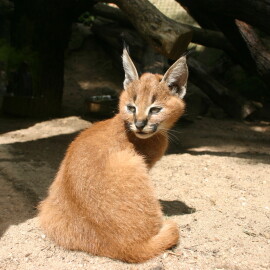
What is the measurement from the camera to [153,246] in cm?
372

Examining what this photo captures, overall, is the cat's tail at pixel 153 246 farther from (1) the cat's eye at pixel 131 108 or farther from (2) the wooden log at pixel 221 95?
(2) the wooden log at pixel 221 95

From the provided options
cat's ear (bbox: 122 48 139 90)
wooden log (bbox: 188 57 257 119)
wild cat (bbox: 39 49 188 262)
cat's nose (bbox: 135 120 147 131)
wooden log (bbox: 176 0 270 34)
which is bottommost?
wooden log (bbox: 188 57 257 119)

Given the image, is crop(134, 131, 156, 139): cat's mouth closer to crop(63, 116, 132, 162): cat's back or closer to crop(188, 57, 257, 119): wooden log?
crop(63, 116, 132, 162): cat's back

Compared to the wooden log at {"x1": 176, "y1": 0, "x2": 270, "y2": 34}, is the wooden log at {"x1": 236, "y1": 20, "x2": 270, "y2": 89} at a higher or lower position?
lower

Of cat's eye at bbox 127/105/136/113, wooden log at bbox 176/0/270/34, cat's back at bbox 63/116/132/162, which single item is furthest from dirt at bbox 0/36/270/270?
wooden log at bbox 176/0/270/34

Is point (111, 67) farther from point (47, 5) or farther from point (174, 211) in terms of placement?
point (174, 211)

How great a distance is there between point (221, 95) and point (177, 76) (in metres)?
5.90

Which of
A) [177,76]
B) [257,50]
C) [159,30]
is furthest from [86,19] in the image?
[177,76]

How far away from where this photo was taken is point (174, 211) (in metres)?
4.89

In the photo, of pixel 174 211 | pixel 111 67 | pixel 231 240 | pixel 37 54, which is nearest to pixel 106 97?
pixel 37 54

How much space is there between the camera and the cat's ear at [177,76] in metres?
4.34

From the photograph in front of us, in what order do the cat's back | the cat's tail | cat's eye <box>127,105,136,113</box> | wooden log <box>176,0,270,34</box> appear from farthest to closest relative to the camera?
wooden log <box>176,0,270,34</box>
cat's eye <box>127,105,136,113</box>
the cat's back
the cat's tail

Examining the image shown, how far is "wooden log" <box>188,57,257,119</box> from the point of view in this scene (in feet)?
32.9

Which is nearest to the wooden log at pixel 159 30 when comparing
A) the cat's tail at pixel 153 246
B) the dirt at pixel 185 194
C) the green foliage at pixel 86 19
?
the dirt at pixel 185 194
